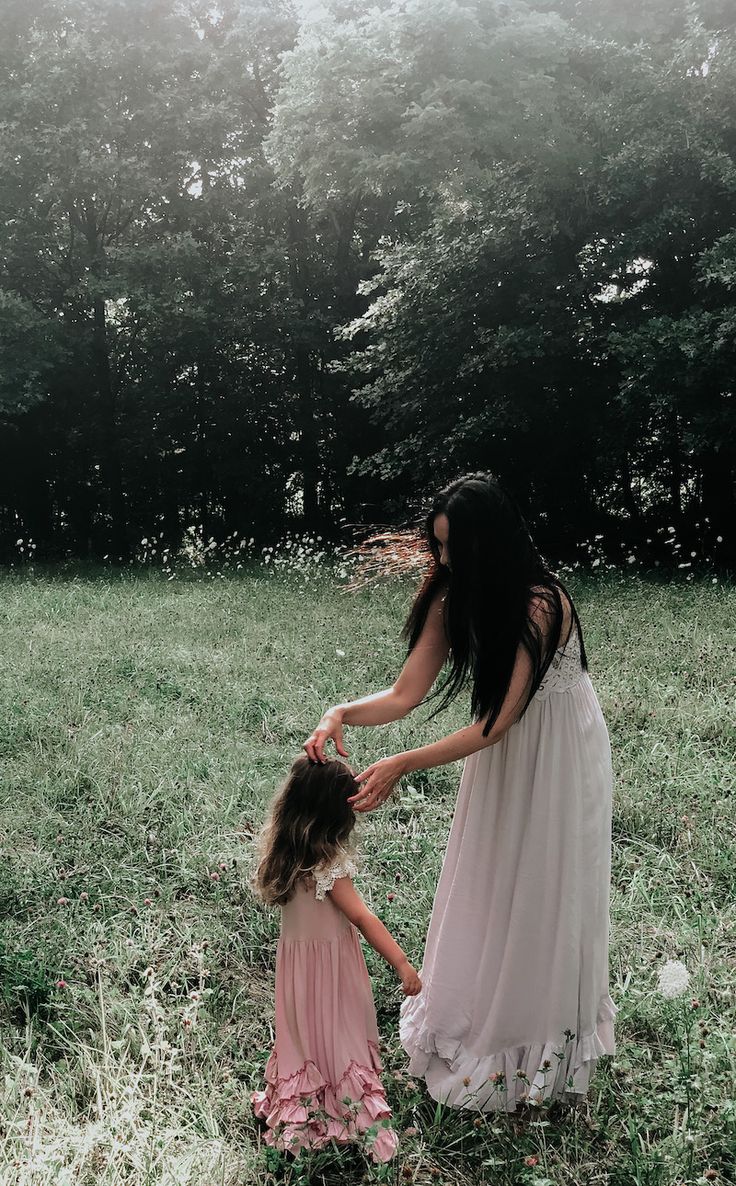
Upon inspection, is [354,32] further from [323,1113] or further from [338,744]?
[323,1113]

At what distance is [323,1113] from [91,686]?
4.33 metres

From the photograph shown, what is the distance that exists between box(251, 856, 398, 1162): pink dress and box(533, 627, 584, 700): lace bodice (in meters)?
0.68

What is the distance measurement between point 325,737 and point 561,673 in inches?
25.0

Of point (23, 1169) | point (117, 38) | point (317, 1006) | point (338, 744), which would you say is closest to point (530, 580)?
point (338, 744)

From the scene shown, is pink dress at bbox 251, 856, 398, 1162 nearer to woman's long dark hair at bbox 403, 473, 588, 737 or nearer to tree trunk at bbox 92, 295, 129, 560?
woman's long dark hair at bbox 403, 473, 588, 737

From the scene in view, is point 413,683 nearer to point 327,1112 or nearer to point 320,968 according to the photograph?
point 320,968

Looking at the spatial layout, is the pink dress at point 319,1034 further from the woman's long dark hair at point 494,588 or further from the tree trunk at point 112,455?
the tree trunk at point 112,455

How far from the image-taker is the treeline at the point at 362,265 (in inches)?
414

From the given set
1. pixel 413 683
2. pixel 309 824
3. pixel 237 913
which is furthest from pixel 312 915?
pixel 237 913

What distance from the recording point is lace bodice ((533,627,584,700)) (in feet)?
7.67

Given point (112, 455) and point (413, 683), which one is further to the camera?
point (112, 455)

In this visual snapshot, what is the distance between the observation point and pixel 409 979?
2346mm

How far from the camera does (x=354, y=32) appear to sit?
10.8 meters

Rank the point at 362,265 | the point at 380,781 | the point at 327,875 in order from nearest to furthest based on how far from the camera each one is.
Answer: the point at 380,781 < the point at 327,875 < the point at 362,265
